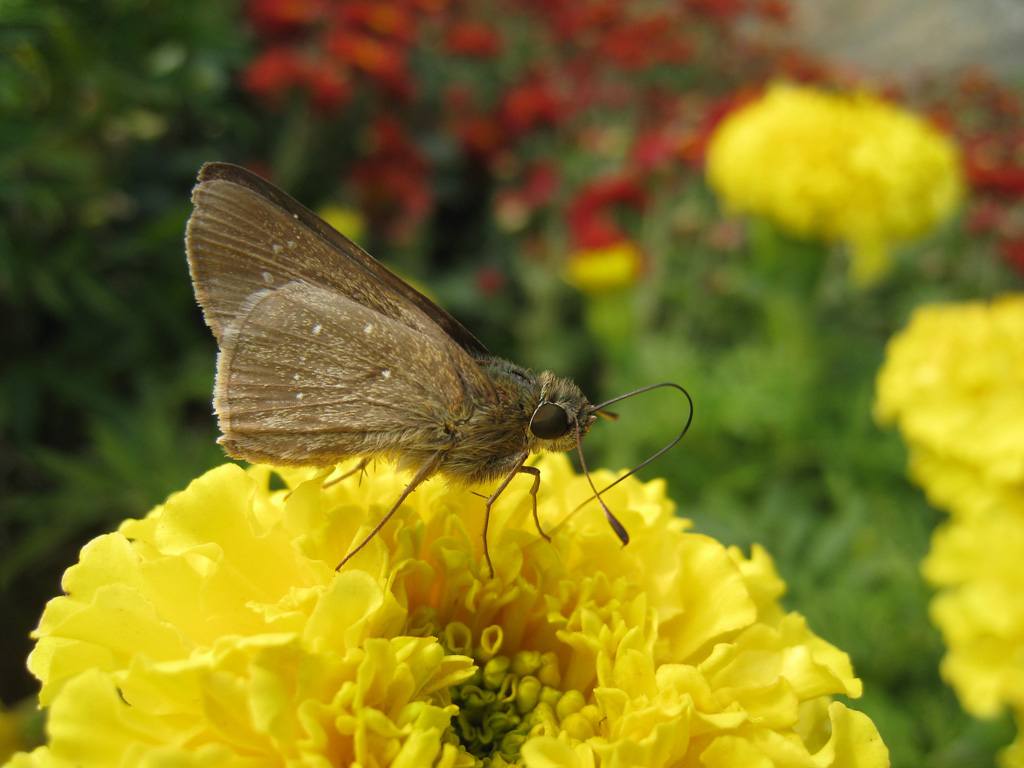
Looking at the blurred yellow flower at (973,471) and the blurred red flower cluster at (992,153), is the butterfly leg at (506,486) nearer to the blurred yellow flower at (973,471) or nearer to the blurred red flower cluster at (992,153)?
the blurred yellow flower at (973,471)

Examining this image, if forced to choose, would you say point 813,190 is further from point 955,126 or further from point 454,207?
point 955,126

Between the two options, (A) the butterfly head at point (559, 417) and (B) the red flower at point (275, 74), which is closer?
(A) the butterfly head at point (559, 417)

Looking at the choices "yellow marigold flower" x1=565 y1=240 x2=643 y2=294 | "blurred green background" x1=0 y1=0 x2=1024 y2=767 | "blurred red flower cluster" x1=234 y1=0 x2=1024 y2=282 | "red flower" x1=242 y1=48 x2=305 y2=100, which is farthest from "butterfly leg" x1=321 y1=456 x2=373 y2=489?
"red flower" x1=242 y1=48 x2=305 y2=100

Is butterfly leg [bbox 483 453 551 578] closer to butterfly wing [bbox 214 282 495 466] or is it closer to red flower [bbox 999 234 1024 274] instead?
butterfly wing [bbox 214 282 495 466]

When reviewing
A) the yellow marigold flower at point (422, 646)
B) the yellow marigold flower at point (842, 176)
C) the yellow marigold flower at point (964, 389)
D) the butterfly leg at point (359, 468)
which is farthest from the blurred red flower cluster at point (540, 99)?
the yellow marigold flower at point (422, 646)

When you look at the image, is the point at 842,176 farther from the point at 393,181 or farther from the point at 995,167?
the point at 393,181

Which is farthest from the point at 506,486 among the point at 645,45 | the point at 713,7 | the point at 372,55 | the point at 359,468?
the point at 713,7

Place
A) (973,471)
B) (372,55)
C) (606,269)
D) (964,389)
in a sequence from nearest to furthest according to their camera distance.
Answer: (973,471)
(964,389)
(606,269)
(372,55)
